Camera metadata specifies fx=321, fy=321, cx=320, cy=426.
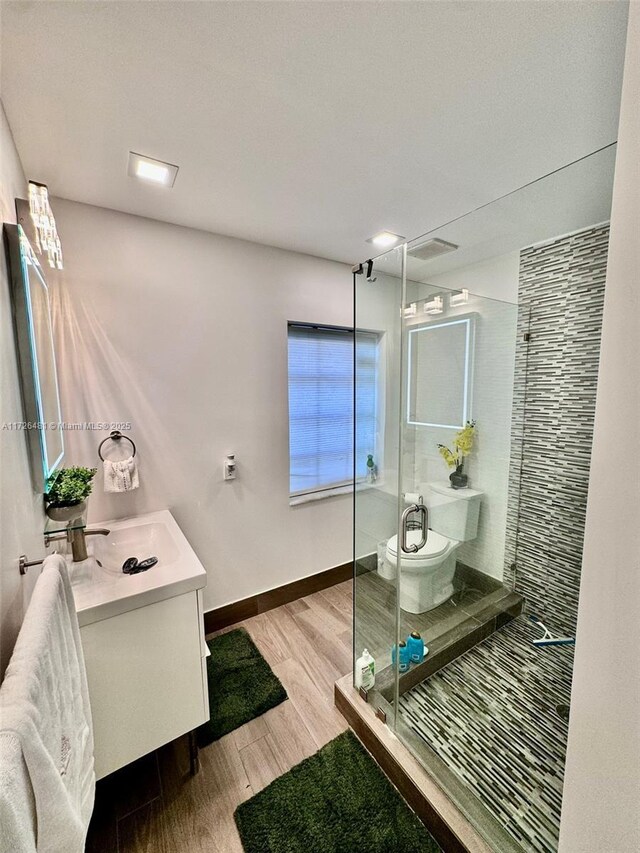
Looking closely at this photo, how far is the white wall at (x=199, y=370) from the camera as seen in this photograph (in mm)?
1697

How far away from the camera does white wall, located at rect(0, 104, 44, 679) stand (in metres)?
0.82

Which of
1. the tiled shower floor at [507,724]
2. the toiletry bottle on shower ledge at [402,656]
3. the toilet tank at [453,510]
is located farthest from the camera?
the toilet tank at [453,510]

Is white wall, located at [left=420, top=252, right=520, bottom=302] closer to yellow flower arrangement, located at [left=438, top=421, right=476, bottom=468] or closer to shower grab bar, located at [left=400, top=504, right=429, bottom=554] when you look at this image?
yellow flower arrangement, located at [left=438, top=421, right=476, bottom=468]

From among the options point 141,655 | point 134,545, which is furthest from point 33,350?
point 141,655

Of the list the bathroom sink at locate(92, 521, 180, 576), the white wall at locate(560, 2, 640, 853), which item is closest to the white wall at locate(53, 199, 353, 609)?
the bathroom sink at locate(92, 521, 180, 576)

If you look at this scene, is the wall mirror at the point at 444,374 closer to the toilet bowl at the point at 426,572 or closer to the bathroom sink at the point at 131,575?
the toilet bowl at the point at 426,572

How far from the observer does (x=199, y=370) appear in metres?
2.01

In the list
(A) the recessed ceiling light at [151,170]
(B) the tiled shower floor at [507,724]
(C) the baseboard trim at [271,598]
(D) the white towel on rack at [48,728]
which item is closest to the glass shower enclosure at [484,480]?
(B) the tiled shower floor at [507,724]

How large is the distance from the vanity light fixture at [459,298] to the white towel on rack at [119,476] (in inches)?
92.0

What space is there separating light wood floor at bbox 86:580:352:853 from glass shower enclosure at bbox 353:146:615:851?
32 centimetres

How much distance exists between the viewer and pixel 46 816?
0.60 metres

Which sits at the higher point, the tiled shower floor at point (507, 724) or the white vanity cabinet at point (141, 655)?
the white vanity cabinet at point (141, 655)

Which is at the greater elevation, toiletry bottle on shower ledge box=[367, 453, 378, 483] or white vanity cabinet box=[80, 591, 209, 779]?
toiletry bottle on shower ledge box=[367, 453, 378, 483]

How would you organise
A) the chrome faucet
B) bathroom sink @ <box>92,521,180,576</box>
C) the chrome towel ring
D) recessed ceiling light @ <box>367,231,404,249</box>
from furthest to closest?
recessed ceiling light @ <box>367,231,404,249</box>
the chrome towel ring
bathroom sink @ <box>92,521,180,576</box>
the chrome faucet
